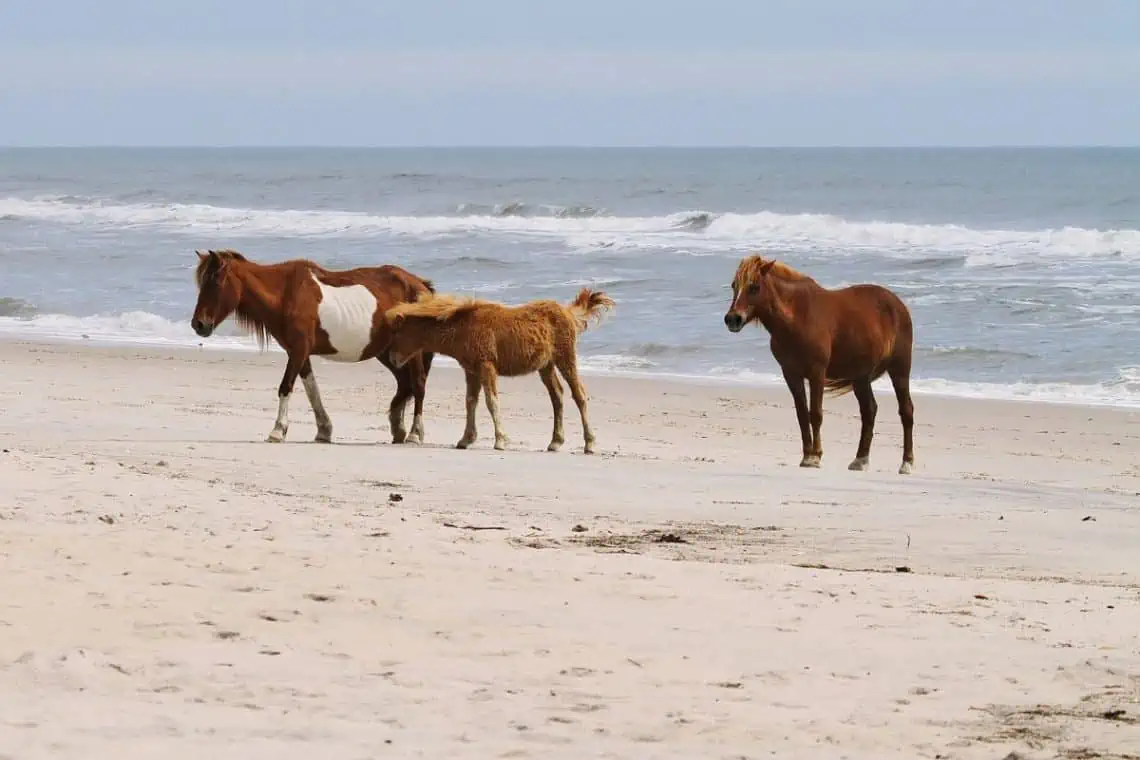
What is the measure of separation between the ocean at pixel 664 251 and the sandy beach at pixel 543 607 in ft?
26.3

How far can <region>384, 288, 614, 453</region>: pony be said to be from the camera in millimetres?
11086

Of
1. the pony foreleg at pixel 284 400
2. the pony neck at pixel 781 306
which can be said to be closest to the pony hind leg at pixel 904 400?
the pony neck at pixel 781 306

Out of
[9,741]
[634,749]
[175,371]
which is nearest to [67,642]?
[9,741]

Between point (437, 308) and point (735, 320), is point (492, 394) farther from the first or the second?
point (735, 320)

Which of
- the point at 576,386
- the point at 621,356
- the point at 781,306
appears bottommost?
the point at 621,356

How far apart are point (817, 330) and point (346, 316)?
3.21 meters

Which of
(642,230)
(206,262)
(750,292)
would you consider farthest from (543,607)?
(642,230)

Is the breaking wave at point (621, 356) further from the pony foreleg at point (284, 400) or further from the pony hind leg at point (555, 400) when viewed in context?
the pony foreleg at point (284, 400)

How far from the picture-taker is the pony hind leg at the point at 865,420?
11469mm

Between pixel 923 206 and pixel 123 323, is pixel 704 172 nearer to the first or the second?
pixel 923 206

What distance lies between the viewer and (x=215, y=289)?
444 inches

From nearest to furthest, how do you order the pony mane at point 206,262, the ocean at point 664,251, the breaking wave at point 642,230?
1. the pony mane at point 206,262
2. the ocean at point 664,251
3. the breaking wave at point 642,230

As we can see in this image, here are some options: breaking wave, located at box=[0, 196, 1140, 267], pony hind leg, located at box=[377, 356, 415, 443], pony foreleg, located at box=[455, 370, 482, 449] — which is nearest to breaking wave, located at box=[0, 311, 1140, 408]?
pony hind leg, located at box=[377, 356, 415, 443]

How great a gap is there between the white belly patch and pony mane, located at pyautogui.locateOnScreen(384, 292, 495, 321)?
0.56ft
